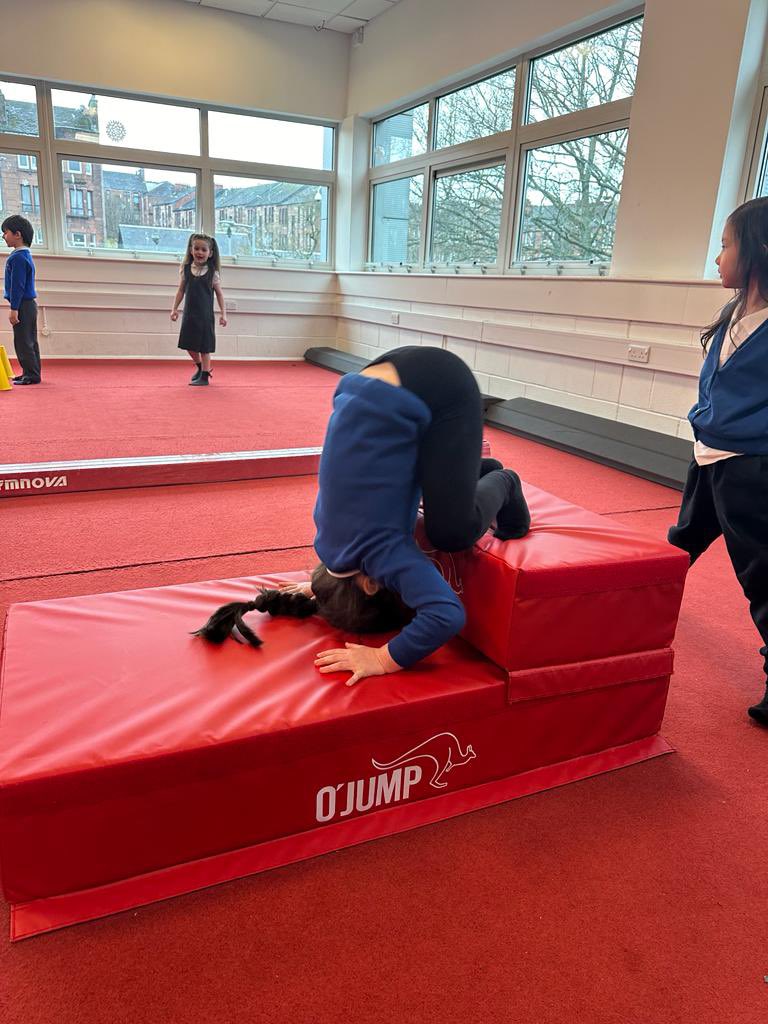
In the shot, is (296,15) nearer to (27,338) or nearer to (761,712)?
(27,338)

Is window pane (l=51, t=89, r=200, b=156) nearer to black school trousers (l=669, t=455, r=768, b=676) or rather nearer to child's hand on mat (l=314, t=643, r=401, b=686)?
black school trousers (l=669, t=455, r=768, b=676)

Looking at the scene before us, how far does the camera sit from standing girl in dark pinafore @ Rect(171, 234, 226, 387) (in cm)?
696

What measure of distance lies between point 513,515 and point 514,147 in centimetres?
585

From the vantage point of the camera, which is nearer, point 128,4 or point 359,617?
point 359,617

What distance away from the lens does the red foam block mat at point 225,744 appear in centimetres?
135

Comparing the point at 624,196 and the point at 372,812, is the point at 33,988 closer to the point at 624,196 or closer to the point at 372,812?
the point at 372,812

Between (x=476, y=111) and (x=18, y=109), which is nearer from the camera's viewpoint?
(x=476, y=111)

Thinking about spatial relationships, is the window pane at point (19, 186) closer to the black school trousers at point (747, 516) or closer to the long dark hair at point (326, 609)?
the long dark hair at point (326, 609)

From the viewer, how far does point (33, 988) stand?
4.01ft

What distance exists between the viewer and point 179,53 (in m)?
8.54

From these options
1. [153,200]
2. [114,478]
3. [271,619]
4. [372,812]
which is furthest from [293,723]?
[153,200]

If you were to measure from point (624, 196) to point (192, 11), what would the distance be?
243 inches

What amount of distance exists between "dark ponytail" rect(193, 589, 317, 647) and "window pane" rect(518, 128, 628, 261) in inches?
194

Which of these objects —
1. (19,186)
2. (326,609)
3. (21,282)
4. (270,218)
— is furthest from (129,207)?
(326,609)
